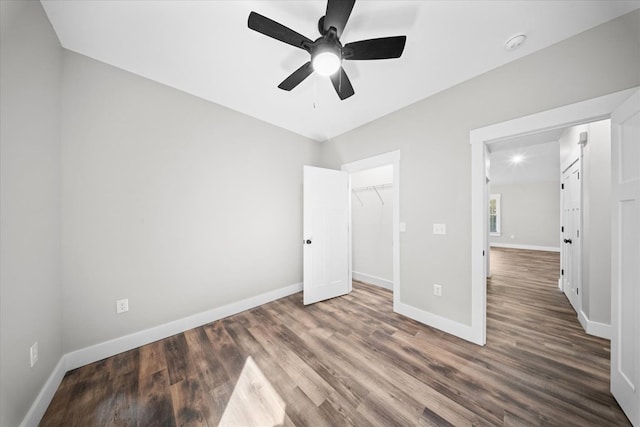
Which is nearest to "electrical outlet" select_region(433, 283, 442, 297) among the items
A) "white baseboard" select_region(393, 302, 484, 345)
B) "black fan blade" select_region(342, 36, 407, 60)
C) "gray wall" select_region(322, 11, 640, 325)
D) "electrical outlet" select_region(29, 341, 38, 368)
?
"gray wall" select_region(322, 11, 640, 325)

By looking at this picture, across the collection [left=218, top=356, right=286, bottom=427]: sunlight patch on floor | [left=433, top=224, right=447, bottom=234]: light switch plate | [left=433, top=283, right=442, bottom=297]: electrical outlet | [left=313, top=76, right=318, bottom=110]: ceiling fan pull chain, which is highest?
[left=313, top=76, right=318, bottom=110]: ceiling fan pull chain

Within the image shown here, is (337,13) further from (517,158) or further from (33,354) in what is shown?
(517,158)

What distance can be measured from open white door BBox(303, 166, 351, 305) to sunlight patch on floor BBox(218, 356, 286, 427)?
131 centimetres

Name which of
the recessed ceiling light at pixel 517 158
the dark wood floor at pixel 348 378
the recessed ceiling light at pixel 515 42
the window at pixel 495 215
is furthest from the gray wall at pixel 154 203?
the window at pixel 495 215

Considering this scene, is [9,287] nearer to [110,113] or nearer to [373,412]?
[110,113]

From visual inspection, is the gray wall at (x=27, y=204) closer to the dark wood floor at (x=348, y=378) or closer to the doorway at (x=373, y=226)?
the dark wood floor at (x=348, y=378)

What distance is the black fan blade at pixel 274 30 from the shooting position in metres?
1.16

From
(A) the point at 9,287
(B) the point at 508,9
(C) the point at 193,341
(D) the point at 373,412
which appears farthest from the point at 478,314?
(A) the point at 9,287

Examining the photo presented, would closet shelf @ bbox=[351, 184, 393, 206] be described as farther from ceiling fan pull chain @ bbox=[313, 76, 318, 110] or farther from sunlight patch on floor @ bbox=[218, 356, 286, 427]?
sunlight patch on floor @ bbox=[218, 356, 286, 427]

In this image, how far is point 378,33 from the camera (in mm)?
1555

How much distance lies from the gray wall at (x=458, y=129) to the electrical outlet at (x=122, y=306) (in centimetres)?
290

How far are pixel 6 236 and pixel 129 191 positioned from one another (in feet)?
3.07

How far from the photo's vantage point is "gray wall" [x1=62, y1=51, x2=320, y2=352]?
5.63 feet

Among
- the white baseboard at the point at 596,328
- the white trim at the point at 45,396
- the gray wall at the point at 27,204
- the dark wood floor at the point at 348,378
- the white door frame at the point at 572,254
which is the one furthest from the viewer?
the white door frame at the point at 572,254
